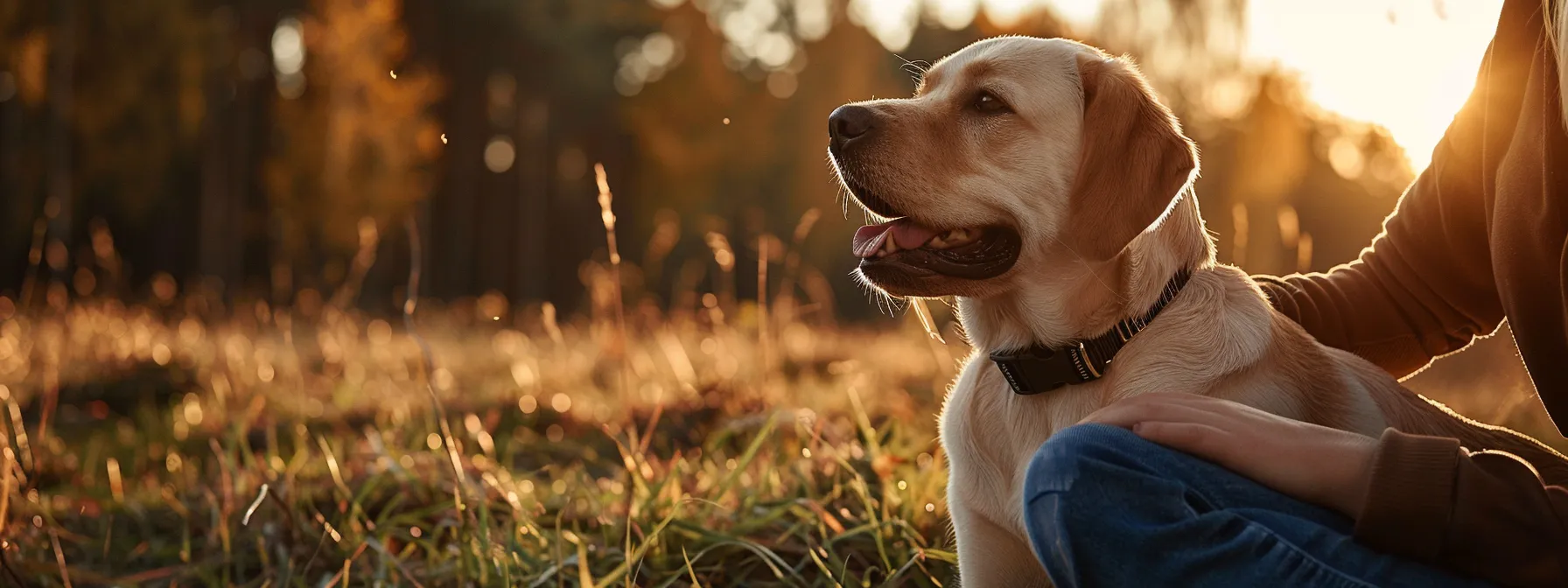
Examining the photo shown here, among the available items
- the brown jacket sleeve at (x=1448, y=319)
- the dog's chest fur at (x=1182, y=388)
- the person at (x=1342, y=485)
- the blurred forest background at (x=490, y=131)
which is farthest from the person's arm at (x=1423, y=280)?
the blurred forest background at (x=490, y=131)

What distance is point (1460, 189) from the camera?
2.67 metres

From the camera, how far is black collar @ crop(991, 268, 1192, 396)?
8.02ft

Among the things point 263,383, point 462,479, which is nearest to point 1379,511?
point 462,479

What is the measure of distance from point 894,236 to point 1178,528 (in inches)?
46.2

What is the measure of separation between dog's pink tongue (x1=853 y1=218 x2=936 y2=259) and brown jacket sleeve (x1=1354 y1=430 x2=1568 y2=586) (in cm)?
123

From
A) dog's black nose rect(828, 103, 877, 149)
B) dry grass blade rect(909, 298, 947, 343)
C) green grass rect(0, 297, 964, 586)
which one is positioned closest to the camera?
dog's black nose rect(828, 103, 877, 149)

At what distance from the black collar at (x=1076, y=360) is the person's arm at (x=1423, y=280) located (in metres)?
0.71

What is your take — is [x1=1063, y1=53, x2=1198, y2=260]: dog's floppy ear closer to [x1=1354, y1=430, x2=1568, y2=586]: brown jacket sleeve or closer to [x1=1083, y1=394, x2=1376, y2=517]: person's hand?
[x1=1083, y1=394, x2=1376, y2=517]: person's hand

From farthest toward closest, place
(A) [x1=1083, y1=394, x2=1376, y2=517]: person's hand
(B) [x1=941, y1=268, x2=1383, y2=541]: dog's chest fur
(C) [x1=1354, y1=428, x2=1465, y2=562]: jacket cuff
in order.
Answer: (B) [x1=941, y1=268, x2=1383, y2=541]: dog's chest fur
(A) [x1=1083, y1=394, x2=1376, y2=517]: person's hand
(C) [x1=1354, y1=428, x2=1465, y2=562]: jacket cuff

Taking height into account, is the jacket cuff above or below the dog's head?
below

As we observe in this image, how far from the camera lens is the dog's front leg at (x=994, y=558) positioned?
242 cm

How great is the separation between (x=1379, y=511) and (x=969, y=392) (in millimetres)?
1105

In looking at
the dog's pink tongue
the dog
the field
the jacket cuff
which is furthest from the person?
the field

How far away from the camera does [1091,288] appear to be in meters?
2.54
